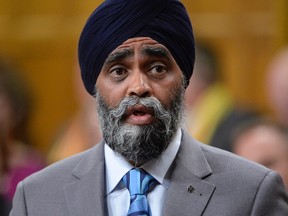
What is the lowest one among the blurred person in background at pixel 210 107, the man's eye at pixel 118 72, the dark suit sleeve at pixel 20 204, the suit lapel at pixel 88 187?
the blurred person in background at pixel 210 107

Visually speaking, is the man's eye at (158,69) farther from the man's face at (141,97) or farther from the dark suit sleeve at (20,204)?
the dark suit sleeve at (20,204)

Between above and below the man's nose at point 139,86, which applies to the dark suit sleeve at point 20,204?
below

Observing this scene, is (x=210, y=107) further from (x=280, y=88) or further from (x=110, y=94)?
(x=110, y=94)

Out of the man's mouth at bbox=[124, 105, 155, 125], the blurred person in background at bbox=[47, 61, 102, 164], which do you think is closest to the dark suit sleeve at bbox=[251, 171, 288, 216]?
the man's mouth at bbox=[124, 105, 155, 125]

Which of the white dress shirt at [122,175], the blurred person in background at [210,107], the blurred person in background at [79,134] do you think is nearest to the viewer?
the white dress shirt at [122,175]

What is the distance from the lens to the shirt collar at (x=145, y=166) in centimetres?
385

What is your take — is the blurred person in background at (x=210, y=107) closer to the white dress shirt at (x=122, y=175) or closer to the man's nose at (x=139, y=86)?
the white dress shirt at (x=122, y=175)

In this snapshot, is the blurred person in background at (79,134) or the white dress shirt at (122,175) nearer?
the white dress shirt at (122,175)

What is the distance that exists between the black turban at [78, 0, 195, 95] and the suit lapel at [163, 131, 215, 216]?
253 mm

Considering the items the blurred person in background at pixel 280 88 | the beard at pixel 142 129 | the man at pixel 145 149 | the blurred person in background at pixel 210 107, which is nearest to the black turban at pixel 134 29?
the man at pixel 145 149

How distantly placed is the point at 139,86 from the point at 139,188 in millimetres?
327

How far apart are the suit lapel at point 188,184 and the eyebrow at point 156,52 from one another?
32cm

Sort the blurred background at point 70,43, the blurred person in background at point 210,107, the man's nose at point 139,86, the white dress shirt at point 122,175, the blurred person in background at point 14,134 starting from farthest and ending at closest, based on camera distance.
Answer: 1. the blurred background at point 70,43
2. the blurred person in background at point 210,107
3. the blurred person in background at point 14,134
4. the white dress shirt at point 122,175
5. the man's nose at point 139,86

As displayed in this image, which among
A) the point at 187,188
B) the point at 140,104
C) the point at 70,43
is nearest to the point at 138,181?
the point at 187,188
